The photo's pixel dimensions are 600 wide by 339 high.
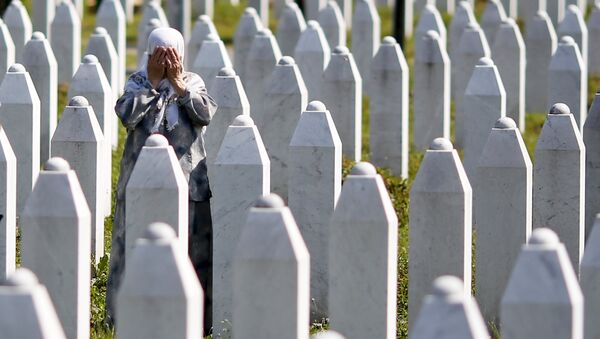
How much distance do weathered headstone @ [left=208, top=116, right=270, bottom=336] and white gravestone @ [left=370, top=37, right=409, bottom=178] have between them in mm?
4889

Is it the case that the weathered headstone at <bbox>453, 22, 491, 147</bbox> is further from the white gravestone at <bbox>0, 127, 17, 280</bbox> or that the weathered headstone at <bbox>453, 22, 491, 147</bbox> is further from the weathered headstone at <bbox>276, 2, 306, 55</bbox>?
the white gravestone at <bbox>0, 127, 17, 280</bbox>

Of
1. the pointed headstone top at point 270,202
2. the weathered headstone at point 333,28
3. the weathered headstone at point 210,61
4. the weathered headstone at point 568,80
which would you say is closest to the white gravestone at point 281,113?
the weathered headstone at point 210,61

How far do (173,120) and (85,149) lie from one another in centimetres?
102

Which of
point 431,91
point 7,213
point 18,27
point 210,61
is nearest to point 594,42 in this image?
point 431,91

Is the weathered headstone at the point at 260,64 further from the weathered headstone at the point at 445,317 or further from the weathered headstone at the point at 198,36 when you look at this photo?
the weathered headstone at the point at 445,317

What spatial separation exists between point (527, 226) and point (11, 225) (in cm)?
221

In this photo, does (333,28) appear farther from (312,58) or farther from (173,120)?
(173,120)

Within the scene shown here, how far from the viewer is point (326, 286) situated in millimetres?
7664

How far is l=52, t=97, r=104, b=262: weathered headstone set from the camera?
335 inches

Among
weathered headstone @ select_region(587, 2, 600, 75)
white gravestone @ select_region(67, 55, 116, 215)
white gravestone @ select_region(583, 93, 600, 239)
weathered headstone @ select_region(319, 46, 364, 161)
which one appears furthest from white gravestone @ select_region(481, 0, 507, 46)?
white gravestone @ select_region(583, 93, 600, 239)

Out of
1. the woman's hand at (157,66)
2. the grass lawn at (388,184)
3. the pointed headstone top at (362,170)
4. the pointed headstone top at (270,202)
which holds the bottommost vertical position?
the grass lawn at (388,184)

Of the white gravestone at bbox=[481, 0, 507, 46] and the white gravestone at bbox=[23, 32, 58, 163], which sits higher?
the white gravestone at bbox=[481, 0, 507, 46]

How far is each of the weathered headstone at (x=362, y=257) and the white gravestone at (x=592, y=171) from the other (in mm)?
2459

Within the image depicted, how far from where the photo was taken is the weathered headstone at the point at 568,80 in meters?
11.8
